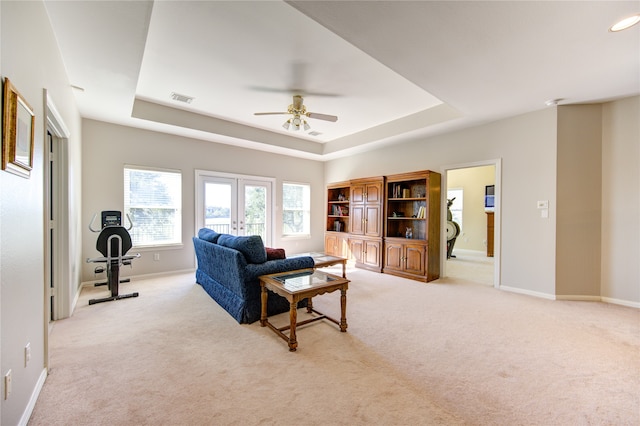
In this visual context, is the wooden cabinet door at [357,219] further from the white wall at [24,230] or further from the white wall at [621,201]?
the white wall at [24,230]

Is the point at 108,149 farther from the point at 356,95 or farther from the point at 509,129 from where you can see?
the point at 509,129

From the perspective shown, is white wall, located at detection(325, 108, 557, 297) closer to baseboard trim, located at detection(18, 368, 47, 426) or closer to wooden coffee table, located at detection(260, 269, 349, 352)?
wooden coffee table, located at detection(260, 269, 349, 352)

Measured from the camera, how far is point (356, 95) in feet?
13.3

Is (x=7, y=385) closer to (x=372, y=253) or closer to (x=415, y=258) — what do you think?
(x=415, y=258)

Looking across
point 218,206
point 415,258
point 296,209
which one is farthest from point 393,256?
point 218,206

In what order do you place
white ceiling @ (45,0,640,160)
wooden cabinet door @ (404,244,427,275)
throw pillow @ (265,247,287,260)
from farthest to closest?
wooden cabinet door @ (404,244,427,275)
throw pillow @ (265,247,287,260)
white ceiling @ (45,0,640,160)

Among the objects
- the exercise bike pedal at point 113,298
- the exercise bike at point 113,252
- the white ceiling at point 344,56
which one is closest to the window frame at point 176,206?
the white ceiling at point 344,56

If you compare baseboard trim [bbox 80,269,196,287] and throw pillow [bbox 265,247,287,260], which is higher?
throw pillow [bbox 265,247,287,260]

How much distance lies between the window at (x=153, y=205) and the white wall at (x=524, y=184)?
537 cm

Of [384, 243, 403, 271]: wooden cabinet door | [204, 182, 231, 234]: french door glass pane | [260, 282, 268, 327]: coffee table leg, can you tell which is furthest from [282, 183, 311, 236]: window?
[260, 282, 268, 327]: coffee table leg

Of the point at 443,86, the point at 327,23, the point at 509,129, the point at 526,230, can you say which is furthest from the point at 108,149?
the point at 526,230

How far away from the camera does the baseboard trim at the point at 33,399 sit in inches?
60.4

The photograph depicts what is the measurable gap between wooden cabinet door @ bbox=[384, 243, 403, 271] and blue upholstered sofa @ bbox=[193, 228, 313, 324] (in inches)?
95.9

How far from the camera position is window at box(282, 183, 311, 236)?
690 cm
